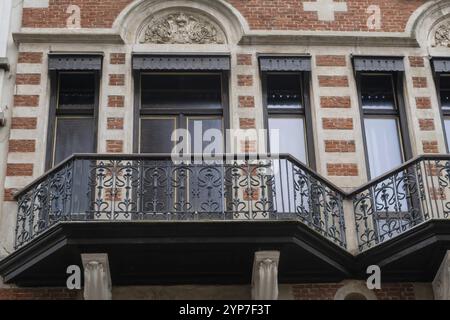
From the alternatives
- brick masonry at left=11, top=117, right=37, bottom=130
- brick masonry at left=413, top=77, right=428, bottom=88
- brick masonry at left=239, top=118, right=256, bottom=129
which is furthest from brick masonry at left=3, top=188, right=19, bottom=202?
brick masonry at left=413, top=77, right=428, bottom=88

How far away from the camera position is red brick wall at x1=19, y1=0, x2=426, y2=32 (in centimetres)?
1530

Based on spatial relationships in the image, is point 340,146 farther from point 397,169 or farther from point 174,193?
point 174,193

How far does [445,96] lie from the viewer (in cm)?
1527

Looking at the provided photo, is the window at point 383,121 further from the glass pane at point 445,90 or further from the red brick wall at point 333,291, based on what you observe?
the red brick wall at point 333,291

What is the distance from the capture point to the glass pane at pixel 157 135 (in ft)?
47.2

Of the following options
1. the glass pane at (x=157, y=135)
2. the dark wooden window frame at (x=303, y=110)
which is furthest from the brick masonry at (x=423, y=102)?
the glass pane at (x=157, y=135)

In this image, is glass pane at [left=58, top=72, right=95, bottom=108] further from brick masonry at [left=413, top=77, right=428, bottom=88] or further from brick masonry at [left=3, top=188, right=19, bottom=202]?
brick masonry at [left=413, top=77, right=428, bottom=88]

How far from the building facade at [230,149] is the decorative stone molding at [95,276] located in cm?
3

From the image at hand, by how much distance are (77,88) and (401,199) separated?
5.62 metres

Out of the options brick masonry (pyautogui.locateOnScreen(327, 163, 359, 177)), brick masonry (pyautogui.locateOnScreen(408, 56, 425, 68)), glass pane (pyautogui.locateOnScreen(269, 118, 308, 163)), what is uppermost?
brick masonry (pyautogui.locateOnScreen(408, 56, 425, 68))

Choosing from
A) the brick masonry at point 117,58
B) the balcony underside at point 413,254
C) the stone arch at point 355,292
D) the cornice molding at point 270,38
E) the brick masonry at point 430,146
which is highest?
the cornice molding at point 270,38

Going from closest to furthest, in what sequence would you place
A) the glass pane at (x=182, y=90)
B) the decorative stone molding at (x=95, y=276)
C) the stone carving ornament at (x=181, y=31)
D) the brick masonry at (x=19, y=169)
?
the decorative stone molding at (x=95, y=276), the brick masonry at (x=19, y=169), the glass pane at (x=182, y=90), the stone carving ornament at (x=181, y=31)

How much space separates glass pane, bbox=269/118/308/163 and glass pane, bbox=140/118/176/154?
5.38 feet
